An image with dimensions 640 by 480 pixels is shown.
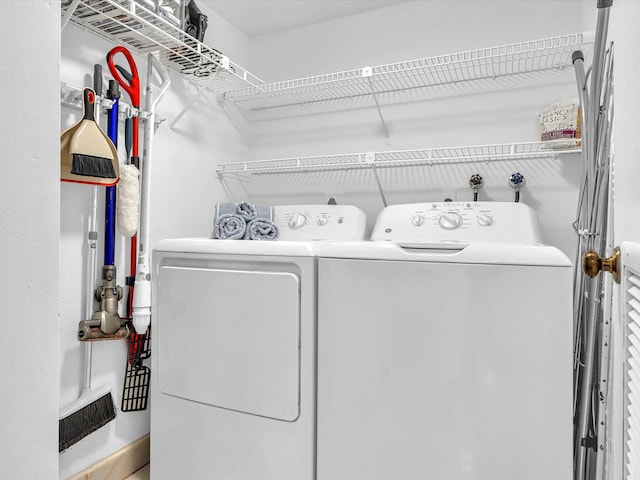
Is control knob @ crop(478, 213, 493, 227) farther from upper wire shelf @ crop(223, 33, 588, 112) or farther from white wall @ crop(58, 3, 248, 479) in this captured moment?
white wall @ crop(58, 3, 248, 479)

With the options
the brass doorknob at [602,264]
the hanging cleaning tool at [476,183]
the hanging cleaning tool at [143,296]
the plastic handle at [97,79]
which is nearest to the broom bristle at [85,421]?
the hanging cleaning tool at [143,296]

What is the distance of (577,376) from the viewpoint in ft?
4.80

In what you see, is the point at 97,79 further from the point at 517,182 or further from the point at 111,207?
the point at 517,182

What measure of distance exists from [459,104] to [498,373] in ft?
4.79

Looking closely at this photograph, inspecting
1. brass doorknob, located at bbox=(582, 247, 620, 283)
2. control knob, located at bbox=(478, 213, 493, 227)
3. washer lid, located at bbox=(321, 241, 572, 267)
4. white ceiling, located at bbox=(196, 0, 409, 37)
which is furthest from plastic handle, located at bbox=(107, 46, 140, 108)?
brass doorknob, located at bbox=(582, 247, 620, 283)

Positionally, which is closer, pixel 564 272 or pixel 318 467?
pixel 564 272

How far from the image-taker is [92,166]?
56.9 inches

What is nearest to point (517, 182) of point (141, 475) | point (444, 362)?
point (444, 362)

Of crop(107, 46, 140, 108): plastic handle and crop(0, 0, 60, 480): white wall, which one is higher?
crop(107, 46, 140, 108): plastic handle

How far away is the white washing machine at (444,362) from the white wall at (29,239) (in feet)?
3.14

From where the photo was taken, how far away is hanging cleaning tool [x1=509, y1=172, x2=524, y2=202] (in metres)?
1.92

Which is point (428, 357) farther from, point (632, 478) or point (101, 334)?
point (101, 334)

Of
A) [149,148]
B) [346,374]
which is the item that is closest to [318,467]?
[346,374]

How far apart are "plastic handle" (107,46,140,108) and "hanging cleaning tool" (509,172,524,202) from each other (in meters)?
1.80
